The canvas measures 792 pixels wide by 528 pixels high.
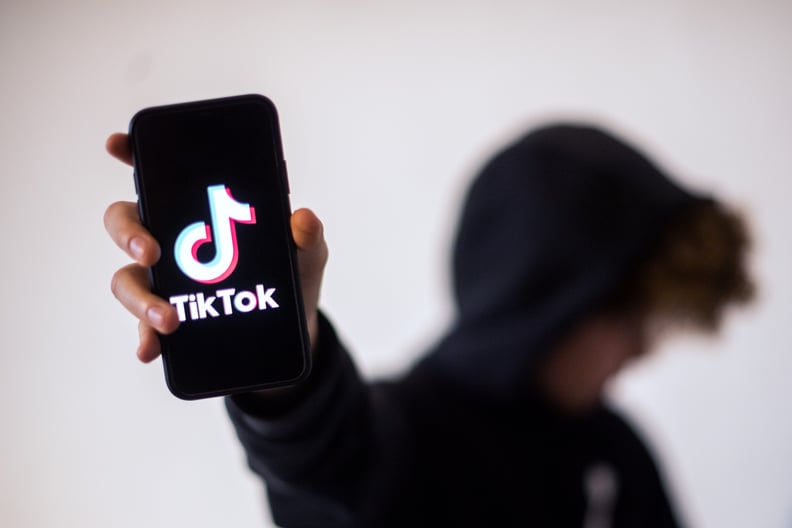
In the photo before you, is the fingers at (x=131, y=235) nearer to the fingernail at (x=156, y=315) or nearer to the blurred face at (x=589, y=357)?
the fingernail at (x=156, y=315)

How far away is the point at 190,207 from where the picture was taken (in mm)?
336

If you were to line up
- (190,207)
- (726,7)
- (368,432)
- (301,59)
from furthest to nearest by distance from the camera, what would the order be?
(726,7) < (301,59) < (368,432) < (190,207)

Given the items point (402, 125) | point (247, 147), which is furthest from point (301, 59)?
point (247, 147)

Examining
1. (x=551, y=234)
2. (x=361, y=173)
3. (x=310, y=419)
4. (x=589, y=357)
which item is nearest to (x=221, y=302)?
(x=310, y=419)

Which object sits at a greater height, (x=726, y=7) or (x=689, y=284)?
(x=726, y=7)

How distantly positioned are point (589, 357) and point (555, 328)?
139 millimetres

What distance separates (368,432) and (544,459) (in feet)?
1.53

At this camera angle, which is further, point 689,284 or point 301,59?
point 301,59

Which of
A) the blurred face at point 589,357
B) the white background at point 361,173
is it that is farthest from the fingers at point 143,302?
the blurred face at point 589,357

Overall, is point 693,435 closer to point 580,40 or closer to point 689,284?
point 689,284

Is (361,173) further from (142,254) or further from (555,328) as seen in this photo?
(142,254)

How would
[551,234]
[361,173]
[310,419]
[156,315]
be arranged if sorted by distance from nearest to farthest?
[156,315]
[310,419]
[551,234]
[361,173]

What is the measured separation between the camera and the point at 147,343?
0.33 m

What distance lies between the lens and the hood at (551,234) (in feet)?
2.83
